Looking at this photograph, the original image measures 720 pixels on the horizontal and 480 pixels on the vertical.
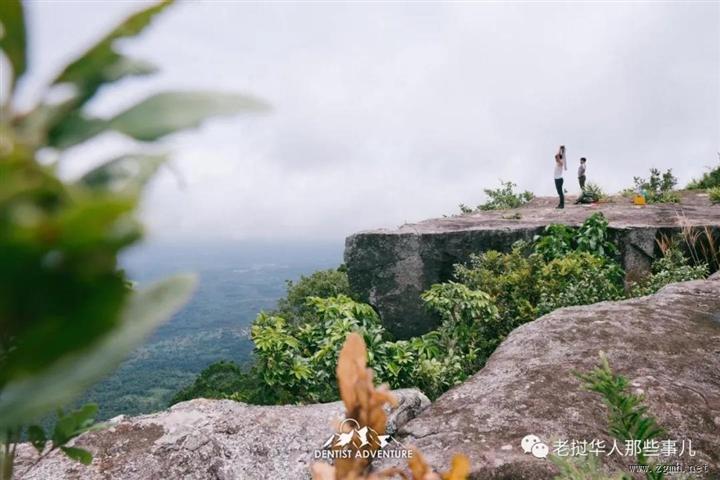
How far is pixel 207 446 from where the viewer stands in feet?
11.3

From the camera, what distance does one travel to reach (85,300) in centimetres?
33

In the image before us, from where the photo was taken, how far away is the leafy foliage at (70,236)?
0.98 ft

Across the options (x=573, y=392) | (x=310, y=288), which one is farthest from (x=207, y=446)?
(x=310, y=288)

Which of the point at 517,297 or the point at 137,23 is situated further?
the point at 517,297

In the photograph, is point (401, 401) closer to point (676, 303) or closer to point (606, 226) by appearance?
point (676, 303)

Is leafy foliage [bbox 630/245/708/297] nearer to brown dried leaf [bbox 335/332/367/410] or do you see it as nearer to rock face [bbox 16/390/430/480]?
rock face [bbox 16/390/430/480]

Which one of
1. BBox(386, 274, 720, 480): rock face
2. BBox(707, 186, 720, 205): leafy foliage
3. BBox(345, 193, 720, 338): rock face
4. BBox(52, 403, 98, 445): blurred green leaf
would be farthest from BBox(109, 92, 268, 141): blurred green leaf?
BBox(707, 186, 720, 205): leafy foliage

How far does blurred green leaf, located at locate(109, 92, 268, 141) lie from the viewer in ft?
1.18

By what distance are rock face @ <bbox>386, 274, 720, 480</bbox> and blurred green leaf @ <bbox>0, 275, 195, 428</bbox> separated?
8.88 ft

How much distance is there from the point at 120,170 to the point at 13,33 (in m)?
0.11

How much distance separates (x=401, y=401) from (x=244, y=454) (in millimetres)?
1215

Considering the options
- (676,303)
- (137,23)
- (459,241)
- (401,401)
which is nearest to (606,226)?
(459,241)

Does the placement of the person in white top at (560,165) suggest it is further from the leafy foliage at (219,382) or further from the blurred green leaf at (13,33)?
the blurred green leaf at (13,33)

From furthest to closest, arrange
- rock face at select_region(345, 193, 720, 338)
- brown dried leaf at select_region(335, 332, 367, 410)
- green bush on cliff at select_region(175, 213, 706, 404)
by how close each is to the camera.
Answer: rock face at select_region(345, 193, 720, 338)
green bush on cliff at select_region(175, 213, 706, 404)
brown dried leaf at select_region(335, 332, 367, 410)
